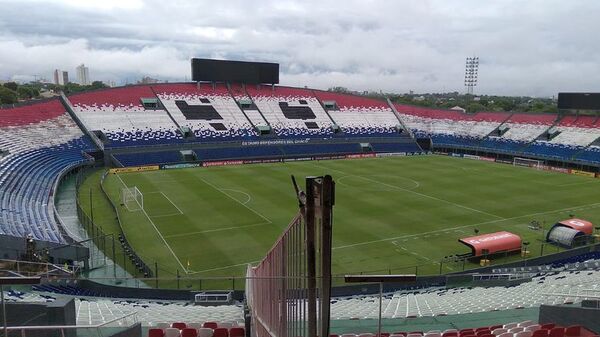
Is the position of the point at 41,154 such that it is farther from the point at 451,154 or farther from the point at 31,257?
the point at 451,154

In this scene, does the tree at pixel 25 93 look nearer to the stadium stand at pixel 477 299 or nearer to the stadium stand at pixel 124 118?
the stadium stand at pixel 124 118

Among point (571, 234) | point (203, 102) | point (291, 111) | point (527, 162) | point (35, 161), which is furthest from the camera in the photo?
point (291, 111)

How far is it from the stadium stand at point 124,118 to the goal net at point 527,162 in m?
50.5

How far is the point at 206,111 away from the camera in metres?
77.8

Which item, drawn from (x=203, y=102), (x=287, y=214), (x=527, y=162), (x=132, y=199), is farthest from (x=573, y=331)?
(x=203, y=102)

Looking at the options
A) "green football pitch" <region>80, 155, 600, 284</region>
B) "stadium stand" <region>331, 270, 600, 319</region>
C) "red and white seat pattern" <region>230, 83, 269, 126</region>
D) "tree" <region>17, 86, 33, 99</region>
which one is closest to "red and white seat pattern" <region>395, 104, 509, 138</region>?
"green football pitch" <region>80, 155, 600, 284</region>

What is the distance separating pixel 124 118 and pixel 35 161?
2378cm

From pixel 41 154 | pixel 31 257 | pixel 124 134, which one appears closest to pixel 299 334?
pixel 31 257

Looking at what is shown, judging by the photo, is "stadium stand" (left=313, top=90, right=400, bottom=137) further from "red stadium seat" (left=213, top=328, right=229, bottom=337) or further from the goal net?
"red stadium seat" (left=213, top=328, right=229, bottom=337)

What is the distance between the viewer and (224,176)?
54.8 meters

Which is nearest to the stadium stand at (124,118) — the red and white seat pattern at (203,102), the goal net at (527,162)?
the red and white seat pattern at (203,102)

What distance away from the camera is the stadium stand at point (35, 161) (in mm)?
29433

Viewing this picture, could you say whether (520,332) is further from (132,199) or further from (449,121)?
(449,121)

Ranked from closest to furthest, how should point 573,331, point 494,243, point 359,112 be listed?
1. point 573,331
2. point 494,243
3. point 359,112
